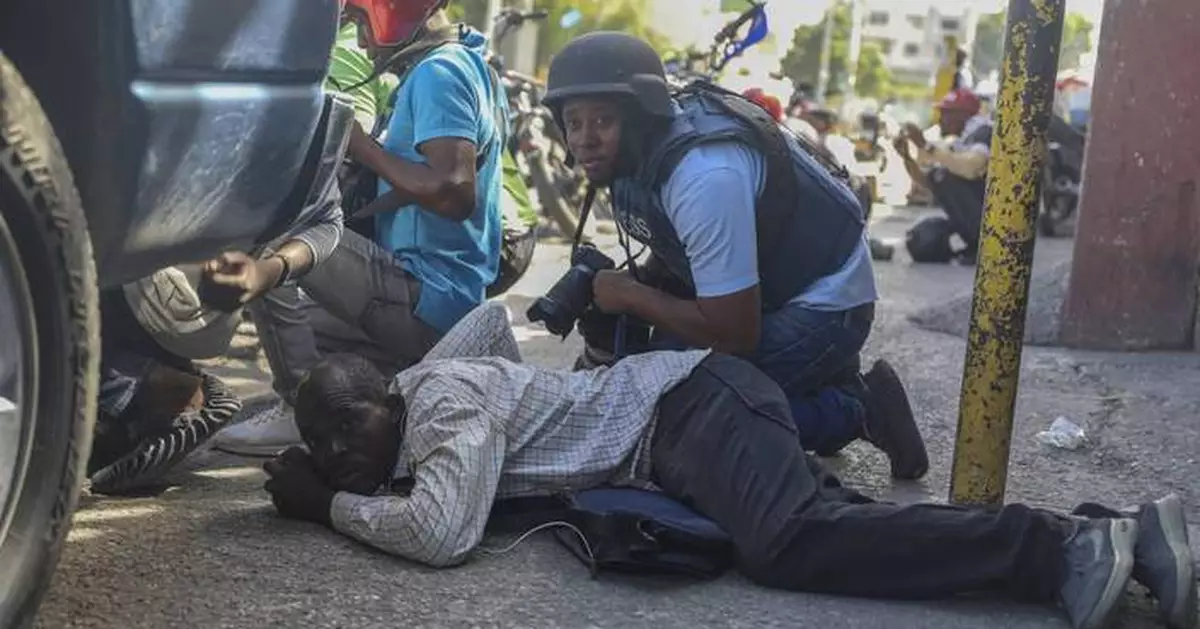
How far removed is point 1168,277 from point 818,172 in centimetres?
322

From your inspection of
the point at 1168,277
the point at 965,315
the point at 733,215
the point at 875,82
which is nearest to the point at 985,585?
the point at 733,215

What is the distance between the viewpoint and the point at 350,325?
172 inches

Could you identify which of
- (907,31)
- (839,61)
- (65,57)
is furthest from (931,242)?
(907,31)

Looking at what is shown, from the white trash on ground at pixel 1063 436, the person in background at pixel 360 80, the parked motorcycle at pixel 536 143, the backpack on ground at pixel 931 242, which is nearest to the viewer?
the person in background at pixel 360 80

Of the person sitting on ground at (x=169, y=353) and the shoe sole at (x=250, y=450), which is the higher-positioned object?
the person sitting on ground at (x=169, y=353)

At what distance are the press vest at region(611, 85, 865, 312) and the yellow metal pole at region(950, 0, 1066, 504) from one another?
0.60 m

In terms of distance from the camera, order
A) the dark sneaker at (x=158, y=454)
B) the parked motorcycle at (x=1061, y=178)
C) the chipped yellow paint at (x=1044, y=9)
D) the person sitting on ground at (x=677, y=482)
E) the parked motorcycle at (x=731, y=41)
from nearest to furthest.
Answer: the person sitting on ground at (x=677, y=482)
the chipped yellow paint at (x=1044, y=9)
the dark sneaker at (x=158, y=454)
the parked motorcycle at (x=731, y=41)
the parked motorcycle at (x=1061, y=178)

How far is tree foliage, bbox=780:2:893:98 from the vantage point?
64569mm

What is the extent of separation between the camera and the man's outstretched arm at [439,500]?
3021 mm

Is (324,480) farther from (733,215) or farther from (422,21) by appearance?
(422,21)

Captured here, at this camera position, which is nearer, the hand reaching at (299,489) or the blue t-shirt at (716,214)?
the hand reaching at (299,489)

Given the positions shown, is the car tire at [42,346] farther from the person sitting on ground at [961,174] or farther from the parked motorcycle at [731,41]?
the person sitting on ground at [961,174]

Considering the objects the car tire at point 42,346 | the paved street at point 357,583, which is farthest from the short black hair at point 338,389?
the car tire at point 42,346

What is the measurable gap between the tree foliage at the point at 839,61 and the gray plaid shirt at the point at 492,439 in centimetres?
5663
